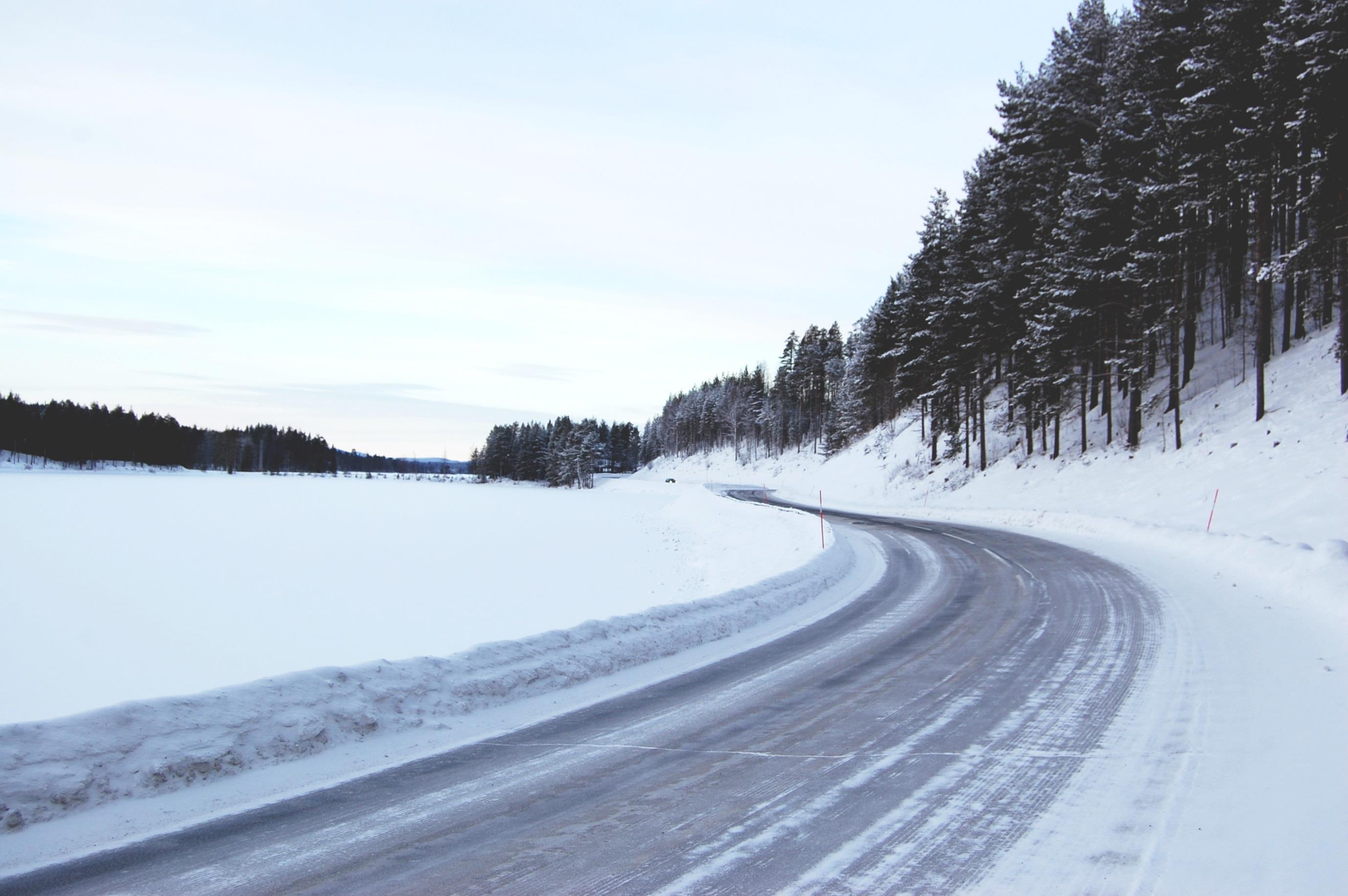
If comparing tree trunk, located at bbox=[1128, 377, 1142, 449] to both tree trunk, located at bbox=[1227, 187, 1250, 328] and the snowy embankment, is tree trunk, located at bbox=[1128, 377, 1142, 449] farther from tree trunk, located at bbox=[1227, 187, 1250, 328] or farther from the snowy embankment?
the snowy embankment

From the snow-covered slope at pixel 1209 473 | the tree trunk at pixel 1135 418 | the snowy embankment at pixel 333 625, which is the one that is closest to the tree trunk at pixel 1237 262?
the snow-covered slope at pixel 1209 473

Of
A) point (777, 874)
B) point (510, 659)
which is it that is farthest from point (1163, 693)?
point (510, 659)

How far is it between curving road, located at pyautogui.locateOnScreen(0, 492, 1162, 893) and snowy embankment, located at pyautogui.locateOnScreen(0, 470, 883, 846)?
0.51 metres

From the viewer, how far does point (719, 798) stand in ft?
14.2

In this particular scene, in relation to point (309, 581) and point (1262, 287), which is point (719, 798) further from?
point (1262, 287)

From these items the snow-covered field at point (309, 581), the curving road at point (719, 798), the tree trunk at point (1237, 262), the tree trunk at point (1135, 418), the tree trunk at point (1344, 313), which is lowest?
the snow-covered field at point (309, 581)

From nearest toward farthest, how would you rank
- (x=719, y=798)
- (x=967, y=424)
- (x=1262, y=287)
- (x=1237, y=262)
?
(x=719, y=798) < (x=1262, y=287) < (x=1237, y=262) < (x=967, y=424)

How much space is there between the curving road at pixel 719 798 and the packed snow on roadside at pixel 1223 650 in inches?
13.8

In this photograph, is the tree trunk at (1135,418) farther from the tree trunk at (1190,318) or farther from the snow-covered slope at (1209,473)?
the tree trunk at (1190,318)

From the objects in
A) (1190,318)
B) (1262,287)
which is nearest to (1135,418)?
(1190,318)

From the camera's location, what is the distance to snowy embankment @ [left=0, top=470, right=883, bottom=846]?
14.8 ft

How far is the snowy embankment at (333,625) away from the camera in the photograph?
4508mm

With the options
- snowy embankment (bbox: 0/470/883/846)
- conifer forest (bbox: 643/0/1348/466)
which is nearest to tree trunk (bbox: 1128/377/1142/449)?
conifer forest (bbox: 643/0/1348/466)

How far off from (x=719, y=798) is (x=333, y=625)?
46.8ft
